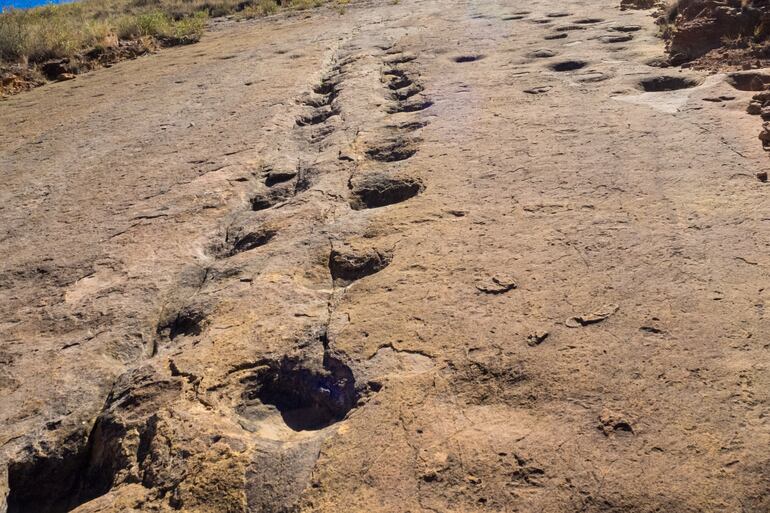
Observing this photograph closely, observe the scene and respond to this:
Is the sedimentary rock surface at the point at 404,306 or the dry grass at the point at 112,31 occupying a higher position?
the dry grass at the point at 112,31

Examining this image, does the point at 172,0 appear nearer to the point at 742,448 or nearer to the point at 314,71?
the point at 314,71

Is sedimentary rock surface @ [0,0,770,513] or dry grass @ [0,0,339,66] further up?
dry grass @ [0,0,339,66]

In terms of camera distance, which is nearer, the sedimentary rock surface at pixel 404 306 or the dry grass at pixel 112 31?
the sedimentary rock surface at pixel 404 306

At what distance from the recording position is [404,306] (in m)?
2.21

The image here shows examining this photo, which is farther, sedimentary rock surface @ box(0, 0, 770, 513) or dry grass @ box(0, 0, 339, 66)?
dry grass @ box(0, 0, 339, 66)

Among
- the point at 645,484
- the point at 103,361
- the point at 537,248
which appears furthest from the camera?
the point at 537,248

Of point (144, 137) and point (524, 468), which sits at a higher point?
point (144, 137)

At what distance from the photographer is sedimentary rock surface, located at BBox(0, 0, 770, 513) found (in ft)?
5.26

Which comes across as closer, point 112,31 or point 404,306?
point 404,306

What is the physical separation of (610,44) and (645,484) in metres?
4.07

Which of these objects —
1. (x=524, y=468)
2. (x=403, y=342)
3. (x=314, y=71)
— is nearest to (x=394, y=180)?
(x=403, y=342)

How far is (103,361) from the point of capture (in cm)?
222

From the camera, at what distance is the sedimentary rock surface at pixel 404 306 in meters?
1.60

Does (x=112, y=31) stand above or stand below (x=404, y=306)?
above
